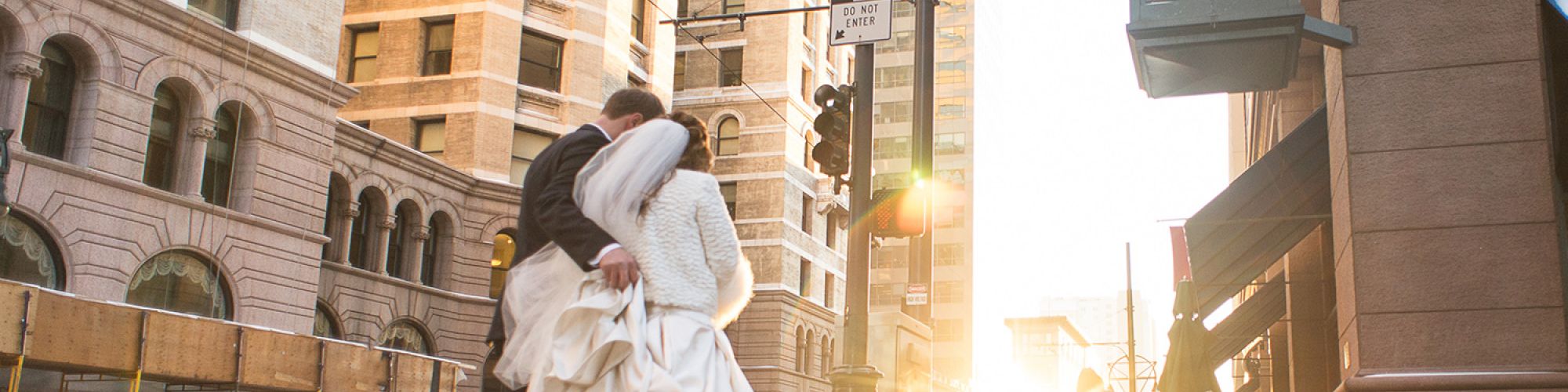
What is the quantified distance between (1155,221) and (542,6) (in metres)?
24.8

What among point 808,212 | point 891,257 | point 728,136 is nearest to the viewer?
point 728,136

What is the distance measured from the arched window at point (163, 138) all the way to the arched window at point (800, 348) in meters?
26.9

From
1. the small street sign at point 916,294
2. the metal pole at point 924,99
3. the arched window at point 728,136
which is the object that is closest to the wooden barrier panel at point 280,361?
the small street sign at point 916,294

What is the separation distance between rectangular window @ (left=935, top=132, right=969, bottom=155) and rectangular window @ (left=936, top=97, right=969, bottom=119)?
3.88 feet

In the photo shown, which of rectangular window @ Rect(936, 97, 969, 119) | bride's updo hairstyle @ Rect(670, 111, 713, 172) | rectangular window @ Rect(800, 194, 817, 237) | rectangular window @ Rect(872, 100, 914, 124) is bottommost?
bride's updo hairstyle @ Rect(670, 111, 713, 172)

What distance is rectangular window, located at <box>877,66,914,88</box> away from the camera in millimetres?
87375

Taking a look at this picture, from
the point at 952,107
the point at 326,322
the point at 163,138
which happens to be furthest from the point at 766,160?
the point at 952,107

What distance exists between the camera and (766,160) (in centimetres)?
4722

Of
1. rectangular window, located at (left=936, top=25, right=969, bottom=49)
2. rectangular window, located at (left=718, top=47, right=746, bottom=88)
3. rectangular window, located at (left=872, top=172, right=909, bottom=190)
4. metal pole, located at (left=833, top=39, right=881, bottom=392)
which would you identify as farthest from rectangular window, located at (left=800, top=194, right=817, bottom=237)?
rectangular window, located at (left=936, top=25, right=969, bottom=49)

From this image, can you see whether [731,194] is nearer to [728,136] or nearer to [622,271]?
[728,136]

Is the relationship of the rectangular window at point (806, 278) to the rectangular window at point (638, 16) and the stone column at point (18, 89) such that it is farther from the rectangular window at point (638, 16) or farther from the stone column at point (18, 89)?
the stone column at point (18, 89)

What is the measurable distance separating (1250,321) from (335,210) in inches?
792

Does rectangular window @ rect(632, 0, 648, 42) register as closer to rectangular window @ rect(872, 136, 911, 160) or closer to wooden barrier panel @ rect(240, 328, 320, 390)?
wooden barrier panel @ rect(240, 328, 320, 390)

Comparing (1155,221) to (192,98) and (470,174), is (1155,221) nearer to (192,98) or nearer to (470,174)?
(192,98)
